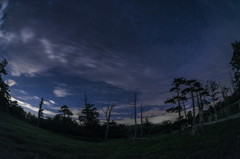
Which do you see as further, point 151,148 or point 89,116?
point 89,116

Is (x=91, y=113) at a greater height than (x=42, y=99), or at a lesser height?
A: lesser

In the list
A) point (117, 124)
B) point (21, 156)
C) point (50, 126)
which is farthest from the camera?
point (50, 126)

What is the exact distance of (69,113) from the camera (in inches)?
2137

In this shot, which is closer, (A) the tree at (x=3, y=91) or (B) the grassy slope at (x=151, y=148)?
(B) the grassy slope at (x=151, y=148)

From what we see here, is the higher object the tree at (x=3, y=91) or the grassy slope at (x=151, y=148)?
the tree at (x=3, y=91)

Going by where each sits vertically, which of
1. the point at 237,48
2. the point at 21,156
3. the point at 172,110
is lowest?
the point at 21,156

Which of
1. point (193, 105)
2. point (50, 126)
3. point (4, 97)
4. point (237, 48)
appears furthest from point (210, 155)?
point (50, 126)

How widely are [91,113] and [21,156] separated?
30147 millimetres

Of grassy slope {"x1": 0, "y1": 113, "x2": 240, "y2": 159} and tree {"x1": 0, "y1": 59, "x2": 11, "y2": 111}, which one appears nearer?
grassy slope {"x1": 0, "y1": 113, "x2": 240, "y2": 159}

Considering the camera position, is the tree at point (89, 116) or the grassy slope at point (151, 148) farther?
the tree at point (89, 116)

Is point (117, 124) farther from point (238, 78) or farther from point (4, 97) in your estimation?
point (238, 78)

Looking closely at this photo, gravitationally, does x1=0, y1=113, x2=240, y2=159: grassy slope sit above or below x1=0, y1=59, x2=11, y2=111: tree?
below

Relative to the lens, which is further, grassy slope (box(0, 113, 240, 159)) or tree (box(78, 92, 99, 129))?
tree (box(78, 92, 99, 129))

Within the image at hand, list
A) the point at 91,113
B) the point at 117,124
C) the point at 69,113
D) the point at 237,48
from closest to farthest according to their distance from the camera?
the point at 237,48 → the point at 91,113 → the point at 117,124 → the point at 69,113
